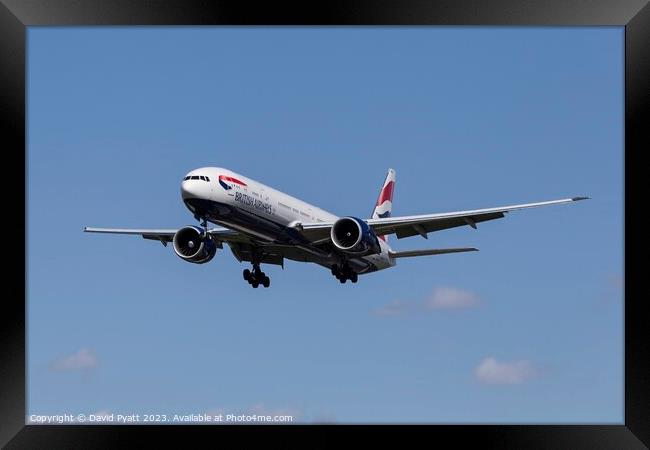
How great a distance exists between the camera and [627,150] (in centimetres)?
1664

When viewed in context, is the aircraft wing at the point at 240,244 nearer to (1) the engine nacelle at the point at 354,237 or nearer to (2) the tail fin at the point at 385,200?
(1) the engine nacelle at the point at 354,237

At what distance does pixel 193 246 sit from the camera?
111 feet

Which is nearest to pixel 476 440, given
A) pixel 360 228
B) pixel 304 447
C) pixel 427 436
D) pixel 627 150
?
pixel 427 436

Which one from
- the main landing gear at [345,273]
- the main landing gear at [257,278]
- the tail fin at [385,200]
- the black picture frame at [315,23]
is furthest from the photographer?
the tail fin at [385,200]

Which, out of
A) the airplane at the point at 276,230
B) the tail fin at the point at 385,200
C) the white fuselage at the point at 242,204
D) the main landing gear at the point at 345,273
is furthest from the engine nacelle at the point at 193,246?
the tail fin at the point at 385,200

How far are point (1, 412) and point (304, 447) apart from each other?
4673mm

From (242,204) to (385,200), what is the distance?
14.9m

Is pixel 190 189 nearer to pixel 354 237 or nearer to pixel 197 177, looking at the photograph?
pixel 197 177

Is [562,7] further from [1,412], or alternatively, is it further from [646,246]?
[1,412]

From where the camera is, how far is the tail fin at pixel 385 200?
45.2m

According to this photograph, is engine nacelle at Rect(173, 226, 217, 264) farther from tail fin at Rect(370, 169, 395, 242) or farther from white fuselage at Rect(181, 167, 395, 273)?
tail fin at Rect(370, 169, 395, 242)

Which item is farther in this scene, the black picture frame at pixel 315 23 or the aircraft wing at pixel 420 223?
the aircraft wing at pixel 420 223

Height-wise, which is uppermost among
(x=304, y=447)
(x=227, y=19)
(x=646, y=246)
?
(x=227, y=19)

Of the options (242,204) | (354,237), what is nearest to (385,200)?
(354,237)
